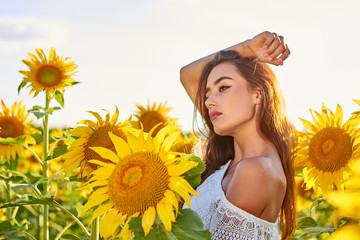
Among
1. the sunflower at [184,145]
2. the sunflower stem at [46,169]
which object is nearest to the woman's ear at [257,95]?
the sunflower stem at [46,169]

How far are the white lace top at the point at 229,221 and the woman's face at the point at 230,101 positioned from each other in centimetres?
30

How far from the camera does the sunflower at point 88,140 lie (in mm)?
1987

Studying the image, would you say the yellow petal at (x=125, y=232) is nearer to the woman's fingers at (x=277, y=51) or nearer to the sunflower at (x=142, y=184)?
the sunflower at (x=142, y=184)

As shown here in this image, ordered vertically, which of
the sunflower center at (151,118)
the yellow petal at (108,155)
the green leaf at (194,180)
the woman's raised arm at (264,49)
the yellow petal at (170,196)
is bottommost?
the yellow petal at (170,196)

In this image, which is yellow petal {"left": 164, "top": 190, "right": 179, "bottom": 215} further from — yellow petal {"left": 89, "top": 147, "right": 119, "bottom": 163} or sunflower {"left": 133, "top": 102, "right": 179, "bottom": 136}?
sunflower {"left": 133, "top": 102, "right": 179, "bottom": 136}

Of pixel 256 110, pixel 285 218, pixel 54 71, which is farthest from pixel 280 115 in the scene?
pixel 54 71

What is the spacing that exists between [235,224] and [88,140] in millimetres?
737

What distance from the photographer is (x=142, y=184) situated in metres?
1.30

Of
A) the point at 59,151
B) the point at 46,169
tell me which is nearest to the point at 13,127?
the point at 46,169

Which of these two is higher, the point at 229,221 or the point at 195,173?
the point at 195,173

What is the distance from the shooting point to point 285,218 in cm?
238

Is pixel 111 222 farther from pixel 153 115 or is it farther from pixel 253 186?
pixel 153 115

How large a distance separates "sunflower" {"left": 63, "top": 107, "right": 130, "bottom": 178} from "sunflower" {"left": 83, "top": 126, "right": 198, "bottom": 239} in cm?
59

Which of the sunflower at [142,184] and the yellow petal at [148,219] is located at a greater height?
the sunflower at [142,184]
